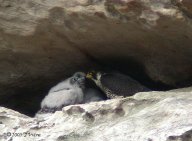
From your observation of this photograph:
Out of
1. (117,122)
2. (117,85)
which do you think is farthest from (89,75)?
(117,122)

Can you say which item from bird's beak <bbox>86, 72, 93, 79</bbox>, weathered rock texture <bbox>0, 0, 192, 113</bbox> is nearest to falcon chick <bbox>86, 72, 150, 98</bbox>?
bird's beak <bbox>86, 72, 93, 79</bbox>

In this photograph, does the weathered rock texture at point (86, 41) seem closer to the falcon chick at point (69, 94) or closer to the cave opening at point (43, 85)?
the cave opening at point (43, 85)

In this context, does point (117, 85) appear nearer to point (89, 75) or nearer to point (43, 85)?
point (89, 75)

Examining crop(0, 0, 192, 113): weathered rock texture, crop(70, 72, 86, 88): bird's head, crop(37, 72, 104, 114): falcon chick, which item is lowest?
crop(37, 72, 104, 114): falcon chick

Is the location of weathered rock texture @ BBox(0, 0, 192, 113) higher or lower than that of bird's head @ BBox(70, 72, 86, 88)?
higher

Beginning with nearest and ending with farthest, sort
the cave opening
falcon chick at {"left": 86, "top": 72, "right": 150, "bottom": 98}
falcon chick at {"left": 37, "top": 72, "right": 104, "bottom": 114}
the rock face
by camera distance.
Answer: the rock face → falcon chick at {"left": 86, "top": 72, "right": 150, "bottom": 98} → falcon chick at {"left": 37, "top": 72, "right": 104, "bottom": 114} → the cave opening

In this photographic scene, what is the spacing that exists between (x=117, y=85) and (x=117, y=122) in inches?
37.7

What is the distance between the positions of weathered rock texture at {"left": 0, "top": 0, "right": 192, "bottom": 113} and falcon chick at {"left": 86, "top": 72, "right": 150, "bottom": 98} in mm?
154

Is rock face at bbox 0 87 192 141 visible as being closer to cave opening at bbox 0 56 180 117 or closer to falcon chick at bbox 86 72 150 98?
falcon chick at bbox 86 72 150 98

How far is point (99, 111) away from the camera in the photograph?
3.61 m

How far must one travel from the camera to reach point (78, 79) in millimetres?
4734

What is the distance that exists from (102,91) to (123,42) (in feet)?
2.20

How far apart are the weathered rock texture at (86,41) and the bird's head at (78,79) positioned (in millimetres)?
92

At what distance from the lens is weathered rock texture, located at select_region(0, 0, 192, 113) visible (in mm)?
3789
